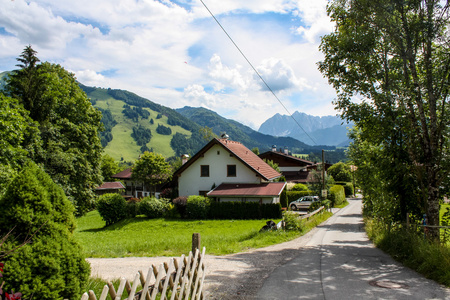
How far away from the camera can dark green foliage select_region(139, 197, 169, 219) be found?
3409 cm

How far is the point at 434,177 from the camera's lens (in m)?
11.7

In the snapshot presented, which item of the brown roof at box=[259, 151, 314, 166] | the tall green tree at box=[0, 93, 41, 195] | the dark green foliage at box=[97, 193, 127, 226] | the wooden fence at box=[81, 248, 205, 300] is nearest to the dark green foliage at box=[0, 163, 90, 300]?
the wooden fence at box=[81, 248, 205, 300]

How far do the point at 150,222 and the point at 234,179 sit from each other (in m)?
10.3

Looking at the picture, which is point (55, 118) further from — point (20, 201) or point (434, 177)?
point (434, 177)

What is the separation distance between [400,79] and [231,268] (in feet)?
33.5

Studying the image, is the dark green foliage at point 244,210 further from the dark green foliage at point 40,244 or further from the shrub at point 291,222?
the dark green foliage at point 40,244

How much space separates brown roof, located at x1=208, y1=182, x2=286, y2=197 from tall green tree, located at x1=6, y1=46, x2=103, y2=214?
40.1 ft

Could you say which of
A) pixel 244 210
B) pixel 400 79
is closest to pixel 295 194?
pixel 244 210

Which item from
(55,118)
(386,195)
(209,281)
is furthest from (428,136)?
(55,118)

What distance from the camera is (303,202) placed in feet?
137

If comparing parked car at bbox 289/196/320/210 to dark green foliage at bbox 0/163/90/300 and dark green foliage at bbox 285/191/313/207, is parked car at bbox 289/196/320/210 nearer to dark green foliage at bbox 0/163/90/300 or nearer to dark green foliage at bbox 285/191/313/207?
dark green foliage at bbox 285/191/313/207

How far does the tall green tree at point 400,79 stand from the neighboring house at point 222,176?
19994mm

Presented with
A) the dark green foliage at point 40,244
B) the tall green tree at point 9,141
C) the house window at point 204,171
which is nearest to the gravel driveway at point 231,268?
the dark green foliage at point 40,244

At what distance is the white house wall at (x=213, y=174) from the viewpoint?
119ft
